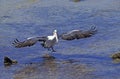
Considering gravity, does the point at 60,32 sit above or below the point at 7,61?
above

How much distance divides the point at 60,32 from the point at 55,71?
6396mm

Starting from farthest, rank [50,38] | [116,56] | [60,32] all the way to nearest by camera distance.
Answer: [60,32] < [50,38] < [116,56]

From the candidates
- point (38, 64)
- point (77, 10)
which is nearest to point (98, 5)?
point (77, 10)

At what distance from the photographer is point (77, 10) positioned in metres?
30.0

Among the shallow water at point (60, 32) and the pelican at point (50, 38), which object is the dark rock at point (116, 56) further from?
the pelican at point (50, 38)

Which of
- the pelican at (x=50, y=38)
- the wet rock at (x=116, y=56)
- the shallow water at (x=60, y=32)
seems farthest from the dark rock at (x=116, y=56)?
the pelican at (x=50, y=38)

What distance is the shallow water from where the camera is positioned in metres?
19.3

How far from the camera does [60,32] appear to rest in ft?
83.9

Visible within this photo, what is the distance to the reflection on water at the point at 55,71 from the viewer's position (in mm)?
18688

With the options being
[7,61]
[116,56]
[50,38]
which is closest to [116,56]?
[116,56]

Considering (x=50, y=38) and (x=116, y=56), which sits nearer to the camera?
(x=116, y=56)

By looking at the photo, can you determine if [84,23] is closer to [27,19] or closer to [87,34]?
[27,19]

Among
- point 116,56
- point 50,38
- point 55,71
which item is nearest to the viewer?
point 55,71

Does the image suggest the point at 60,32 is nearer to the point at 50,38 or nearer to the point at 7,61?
the point at 50,38
